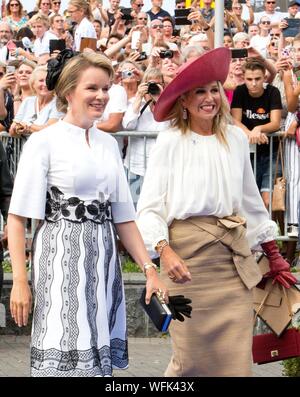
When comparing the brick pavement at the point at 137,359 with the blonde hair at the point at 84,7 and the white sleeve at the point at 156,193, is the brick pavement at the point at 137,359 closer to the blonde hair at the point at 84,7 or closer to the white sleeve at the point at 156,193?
the white sleeve at the point at 156,193

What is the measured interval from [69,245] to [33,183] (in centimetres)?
33

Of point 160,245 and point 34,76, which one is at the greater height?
point 34,76

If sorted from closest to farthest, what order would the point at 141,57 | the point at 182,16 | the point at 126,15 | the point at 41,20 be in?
1. the point at 141,57
2. the point at 182,16
3. the point at 41,20
4. the point at 126,15

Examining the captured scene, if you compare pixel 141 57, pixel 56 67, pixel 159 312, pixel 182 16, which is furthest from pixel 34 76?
pixel 159 312

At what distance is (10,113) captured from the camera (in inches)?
443

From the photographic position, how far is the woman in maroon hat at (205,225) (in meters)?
6.08

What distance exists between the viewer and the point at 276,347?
21.5 feet

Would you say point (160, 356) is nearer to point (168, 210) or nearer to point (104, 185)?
point (168, 210)

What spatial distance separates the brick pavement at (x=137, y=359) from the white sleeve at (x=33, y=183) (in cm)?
312

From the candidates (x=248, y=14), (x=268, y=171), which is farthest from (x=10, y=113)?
(x=248, y=14)

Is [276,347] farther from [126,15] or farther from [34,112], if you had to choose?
[126,15]

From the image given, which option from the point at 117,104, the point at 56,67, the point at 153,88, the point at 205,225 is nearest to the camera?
the point at 56,67

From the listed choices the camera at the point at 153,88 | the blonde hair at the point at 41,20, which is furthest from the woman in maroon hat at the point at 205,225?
the blonde hair at the point at 41,20

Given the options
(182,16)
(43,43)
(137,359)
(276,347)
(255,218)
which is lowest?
(137,359)
